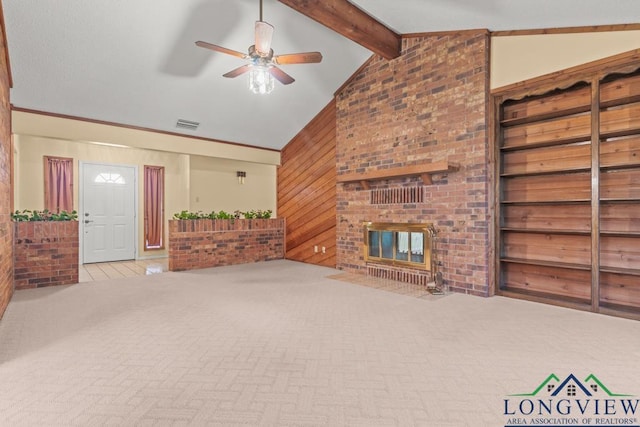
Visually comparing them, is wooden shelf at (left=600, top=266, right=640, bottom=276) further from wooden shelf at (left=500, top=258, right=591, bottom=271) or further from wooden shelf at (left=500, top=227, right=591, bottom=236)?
wooden shelf at (left=500, top=227, right=591, bottom=236)

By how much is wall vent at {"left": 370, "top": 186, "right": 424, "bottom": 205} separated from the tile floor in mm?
3950

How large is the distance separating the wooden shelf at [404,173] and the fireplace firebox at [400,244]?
0.67m

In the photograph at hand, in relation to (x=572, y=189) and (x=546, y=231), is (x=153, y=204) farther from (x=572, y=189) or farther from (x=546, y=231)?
(x=572, y=189)

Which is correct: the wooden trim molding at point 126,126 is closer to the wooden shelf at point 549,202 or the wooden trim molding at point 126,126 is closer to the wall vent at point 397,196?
the wall vent at point 397,196

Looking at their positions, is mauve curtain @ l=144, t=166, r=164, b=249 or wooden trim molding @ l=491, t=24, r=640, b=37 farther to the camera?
mauve curtain @ l=144, t=166, r=164, b=249

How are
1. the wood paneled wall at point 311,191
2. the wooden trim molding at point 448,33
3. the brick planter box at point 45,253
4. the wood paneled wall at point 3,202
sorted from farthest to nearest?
the wood paneled wall at point 311,191
the brick planter box at point 45,253
the wooden trim molding at point 448,33
the wood paneled wall at point 3,202

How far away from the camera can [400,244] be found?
4.73 meters

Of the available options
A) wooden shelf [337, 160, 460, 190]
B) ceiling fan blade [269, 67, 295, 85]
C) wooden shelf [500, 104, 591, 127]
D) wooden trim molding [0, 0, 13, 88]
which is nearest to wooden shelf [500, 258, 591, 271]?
wooden shelf [337, 160, 460, 190]

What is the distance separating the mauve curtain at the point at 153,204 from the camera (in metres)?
7.39

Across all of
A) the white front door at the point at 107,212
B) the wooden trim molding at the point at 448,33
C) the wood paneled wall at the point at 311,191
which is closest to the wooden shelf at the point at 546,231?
the wooden trim molding at the point at 448,33

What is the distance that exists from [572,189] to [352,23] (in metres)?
3.18

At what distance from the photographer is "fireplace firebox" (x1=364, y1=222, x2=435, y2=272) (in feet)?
14.2

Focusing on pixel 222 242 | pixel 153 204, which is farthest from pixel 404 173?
pixel 153 204

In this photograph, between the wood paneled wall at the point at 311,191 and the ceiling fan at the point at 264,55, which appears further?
the wood paneled wall at the point at 311,191
